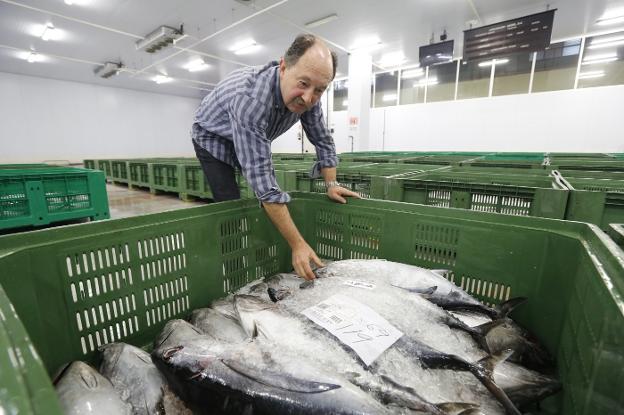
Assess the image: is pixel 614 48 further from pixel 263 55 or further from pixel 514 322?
pixel 514 322

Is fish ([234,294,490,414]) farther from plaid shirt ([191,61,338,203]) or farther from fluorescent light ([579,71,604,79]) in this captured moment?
fluorescent light ([579,71,604,79])

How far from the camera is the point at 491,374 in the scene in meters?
0.93

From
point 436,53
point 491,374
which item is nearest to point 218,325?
point 491,374

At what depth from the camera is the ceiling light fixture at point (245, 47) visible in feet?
30.5

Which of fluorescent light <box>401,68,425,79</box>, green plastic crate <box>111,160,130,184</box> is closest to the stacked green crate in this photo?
green plastic crate <box>111,160,130,184</box>

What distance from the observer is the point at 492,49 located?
662cm

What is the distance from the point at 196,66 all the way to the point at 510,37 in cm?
1080

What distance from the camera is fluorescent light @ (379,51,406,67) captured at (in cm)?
1039

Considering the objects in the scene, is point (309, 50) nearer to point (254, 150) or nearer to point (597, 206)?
point (254, 150)

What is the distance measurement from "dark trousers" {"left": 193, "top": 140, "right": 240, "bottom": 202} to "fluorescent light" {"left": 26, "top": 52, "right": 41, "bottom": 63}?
1337 centimetres

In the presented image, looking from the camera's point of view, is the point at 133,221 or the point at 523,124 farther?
the point at 523,124

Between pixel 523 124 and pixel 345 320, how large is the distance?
11.8 m

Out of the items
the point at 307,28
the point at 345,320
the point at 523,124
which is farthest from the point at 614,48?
the point at 345,320

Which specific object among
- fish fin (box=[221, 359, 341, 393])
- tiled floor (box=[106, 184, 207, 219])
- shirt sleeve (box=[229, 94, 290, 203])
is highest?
shirt sleeve (box=[229, 94, 290, 203])
